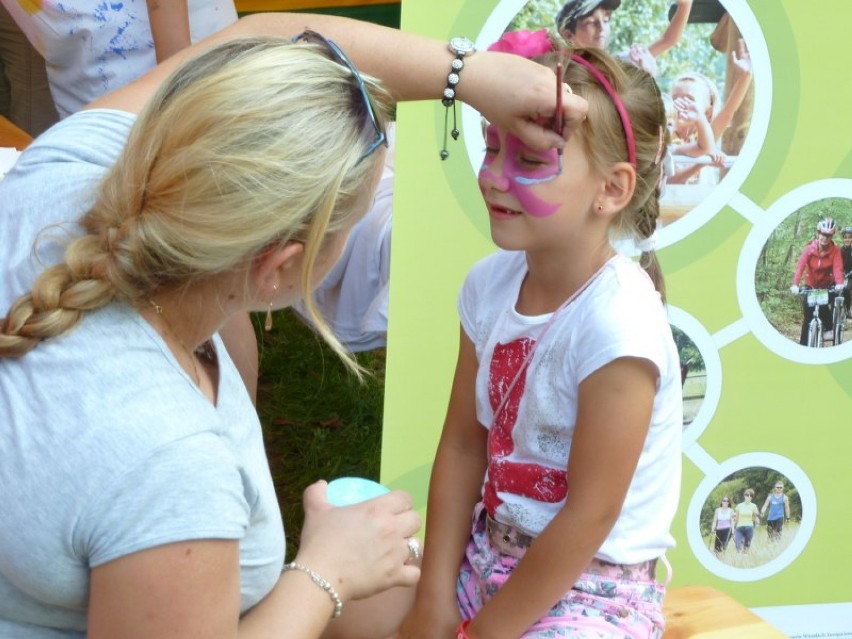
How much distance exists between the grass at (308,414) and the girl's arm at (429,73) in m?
1.45

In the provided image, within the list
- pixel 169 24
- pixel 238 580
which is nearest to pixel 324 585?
pixel 238 580

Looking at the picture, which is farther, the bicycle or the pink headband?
the bicycle

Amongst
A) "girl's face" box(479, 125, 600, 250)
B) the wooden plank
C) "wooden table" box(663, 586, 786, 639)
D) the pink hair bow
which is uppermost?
the pink hair bow

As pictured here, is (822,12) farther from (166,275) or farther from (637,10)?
(166,275)

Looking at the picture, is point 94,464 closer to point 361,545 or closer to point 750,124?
point 361,545

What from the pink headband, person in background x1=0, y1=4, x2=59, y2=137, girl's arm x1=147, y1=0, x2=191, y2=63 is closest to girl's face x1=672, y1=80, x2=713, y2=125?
the pink headband

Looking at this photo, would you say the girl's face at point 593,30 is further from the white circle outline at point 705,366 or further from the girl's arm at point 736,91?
the white circle outline at point 705,366

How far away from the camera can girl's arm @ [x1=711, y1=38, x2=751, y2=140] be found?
2.06 meters

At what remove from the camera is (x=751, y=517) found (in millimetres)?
2291

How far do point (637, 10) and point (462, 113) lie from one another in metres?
0.39

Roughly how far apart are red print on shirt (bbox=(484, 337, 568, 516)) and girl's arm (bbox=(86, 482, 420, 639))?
260mm

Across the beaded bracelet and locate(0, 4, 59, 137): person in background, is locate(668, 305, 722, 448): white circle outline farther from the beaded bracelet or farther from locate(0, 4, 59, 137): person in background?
locate(0, 4, 59, 137): person in background

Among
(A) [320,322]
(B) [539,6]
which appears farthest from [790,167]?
(A) [320,322]

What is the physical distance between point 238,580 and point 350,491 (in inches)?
19.7
